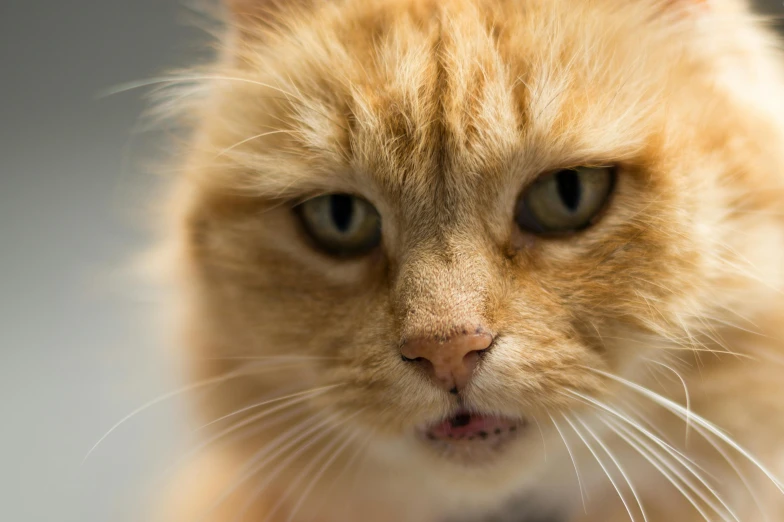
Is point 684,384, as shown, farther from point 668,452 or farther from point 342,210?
point 342,210

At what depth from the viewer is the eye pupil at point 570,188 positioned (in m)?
0.87

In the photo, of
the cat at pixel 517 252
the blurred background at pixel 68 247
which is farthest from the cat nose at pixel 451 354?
the blurred background at pixel 68 247

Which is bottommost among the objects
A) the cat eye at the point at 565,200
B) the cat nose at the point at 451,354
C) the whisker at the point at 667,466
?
the whisker at the point at 667,466

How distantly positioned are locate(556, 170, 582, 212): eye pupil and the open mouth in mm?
266

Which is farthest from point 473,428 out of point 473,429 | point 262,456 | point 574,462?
point 262,456

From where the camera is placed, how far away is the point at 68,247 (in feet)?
5.00

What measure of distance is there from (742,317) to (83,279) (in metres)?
1.21

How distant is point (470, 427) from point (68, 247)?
104 cm

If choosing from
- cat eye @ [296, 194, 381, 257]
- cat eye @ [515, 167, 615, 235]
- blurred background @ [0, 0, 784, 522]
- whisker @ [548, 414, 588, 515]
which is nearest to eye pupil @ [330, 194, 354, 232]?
cat eye @ [296, 194, 381, 257]

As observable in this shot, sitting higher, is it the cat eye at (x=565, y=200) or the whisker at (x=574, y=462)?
the cat eye at (x=565, y=200)

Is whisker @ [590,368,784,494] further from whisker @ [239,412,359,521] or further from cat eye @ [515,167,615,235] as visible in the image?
whisker @ [239,412,359,521]

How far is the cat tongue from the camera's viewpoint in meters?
0.84

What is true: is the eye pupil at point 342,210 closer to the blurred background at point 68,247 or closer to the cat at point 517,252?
the cat at point 517,252

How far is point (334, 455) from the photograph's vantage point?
95cm
